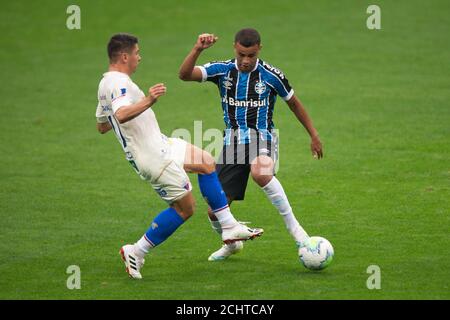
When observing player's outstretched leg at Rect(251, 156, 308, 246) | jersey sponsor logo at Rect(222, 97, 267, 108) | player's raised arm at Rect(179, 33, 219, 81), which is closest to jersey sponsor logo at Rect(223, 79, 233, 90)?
jersey sponsor logo at Rect(222, 97, 267, 108)

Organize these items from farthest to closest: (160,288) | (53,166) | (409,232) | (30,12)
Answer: (30,12), (53,166), (409,232), (160,288)

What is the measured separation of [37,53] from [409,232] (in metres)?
13.2

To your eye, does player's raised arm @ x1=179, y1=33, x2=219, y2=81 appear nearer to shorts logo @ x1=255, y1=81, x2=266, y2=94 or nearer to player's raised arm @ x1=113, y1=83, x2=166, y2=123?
shorts logo @ x1=255, y1=81, x2=266, y2=94

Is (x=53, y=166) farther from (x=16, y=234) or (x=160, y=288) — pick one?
(x=160, y=288)

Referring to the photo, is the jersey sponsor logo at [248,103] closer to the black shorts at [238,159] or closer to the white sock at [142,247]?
the black shorts at [238,159]

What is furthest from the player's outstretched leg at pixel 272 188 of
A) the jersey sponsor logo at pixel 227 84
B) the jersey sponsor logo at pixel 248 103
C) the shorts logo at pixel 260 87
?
the jersey sponsor logo at pixel 227 84

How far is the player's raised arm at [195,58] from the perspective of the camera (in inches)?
328

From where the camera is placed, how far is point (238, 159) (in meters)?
8.96

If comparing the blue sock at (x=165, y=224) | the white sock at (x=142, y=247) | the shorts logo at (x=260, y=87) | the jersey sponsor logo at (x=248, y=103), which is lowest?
the white sock at (x=142, y=247)

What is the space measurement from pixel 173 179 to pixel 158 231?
1.74ft

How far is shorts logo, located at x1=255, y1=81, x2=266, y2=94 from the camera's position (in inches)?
351

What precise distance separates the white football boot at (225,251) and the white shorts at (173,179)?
1.04 metres

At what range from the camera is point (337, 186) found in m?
11.9

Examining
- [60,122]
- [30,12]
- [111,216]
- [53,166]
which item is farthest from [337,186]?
[30,12]
